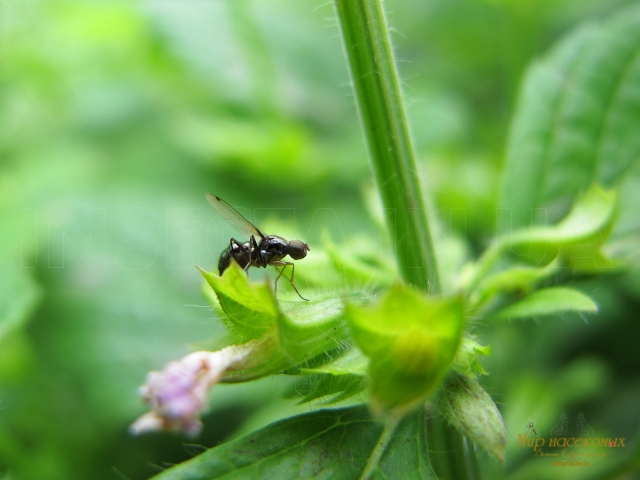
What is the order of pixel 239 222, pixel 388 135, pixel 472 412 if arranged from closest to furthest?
pixel 472 412
pixel 388 135
pixel 239 222

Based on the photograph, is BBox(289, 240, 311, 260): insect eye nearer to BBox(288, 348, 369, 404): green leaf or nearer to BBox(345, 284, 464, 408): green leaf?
BBox(288, 348, 369, 404): green leaf

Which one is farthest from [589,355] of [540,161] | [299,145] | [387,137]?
[387,137]

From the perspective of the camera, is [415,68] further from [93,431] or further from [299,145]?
[93,431]

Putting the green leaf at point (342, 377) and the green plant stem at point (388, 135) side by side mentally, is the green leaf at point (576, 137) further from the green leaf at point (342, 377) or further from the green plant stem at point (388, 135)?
the green leaf at point (342, 377)

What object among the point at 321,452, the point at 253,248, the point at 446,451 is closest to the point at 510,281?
the point at 446,451

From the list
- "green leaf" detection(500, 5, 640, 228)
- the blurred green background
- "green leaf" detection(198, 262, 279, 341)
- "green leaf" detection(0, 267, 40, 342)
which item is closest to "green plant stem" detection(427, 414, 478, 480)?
the blurred green background

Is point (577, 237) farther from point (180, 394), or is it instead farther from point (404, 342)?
point (180, 394)
